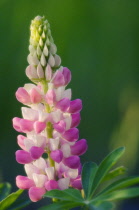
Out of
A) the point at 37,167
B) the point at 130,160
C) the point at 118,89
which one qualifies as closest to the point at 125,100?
the point at 118,89

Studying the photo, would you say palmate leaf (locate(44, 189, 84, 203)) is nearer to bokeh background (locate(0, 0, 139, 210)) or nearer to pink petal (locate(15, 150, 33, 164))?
pink petal (locate(15, 150, 33, 164))

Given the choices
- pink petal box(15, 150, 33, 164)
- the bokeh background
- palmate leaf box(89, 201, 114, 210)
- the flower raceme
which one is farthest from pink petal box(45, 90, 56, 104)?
the bokeh background

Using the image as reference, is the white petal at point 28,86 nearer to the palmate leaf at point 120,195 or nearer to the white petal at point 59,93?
the white petal at point 59,93

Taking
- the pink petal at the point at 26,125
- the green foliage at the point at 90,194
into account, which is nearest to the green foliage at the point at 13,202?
the green foliage at the point at 90,194

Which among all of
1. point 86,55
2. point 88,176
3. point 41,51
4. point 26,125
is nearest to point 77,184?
point 88,176

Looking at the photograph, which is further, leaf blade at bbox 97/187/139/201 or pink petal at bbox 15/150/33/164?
pink petal at bbox 15/150/33/164
